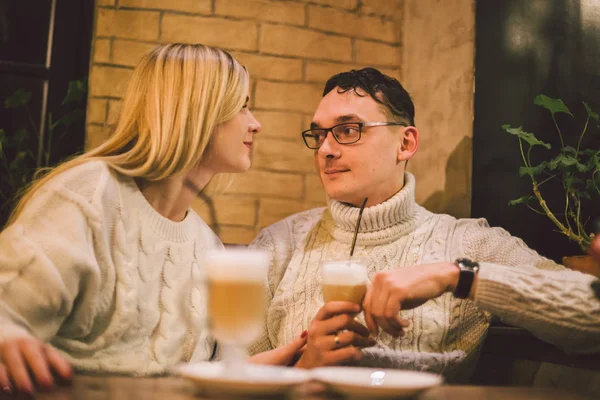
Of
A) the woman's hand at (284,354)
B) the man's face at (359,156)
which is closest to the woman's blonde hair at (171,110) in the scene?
the man's face at (359,156)

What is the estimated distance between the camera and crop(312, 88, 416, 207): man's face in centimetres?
202

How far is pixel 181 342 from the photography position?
164 centimetres

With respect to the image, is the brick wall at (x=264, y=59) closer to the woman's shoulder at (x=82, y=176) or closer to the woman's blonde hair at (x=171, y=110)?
the woman's blonde hair at (x=171, y=110)

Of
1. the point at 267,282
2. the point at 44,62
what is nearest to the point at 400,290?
the point at 267,282

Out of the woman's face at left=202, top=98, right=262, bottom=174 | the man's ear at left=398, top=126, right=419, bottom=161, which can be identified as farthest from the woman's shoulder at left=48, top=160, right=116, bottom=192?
the man's ear at left=398, top=126, right=419, bottom=161

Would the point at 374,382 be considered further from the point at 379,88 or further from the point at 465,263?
the point at 379,88

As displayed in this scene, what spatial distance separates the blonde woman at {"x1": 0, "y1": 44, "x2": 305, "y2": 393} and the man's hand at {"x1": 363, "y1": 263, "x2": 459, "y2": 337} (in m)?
0.31

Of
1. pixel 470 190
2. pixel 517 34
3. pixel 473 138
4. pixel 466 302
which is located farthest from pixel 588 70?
pixel 466 302

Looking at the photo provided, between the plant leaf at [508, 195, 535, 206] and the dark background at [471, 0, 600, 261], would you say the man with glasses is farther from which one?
the dark background at [471, 0, 600, 261]

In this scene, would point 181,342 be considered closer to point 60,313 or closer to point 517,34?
point 60,313

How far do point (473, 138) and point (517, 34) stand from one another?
0.47 metres

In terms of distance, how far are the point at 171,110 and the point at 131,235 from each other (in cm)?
39

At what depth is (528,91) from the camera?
2.36 metres

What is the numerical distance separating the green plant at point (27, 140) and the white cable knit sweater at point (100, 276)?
122cm
